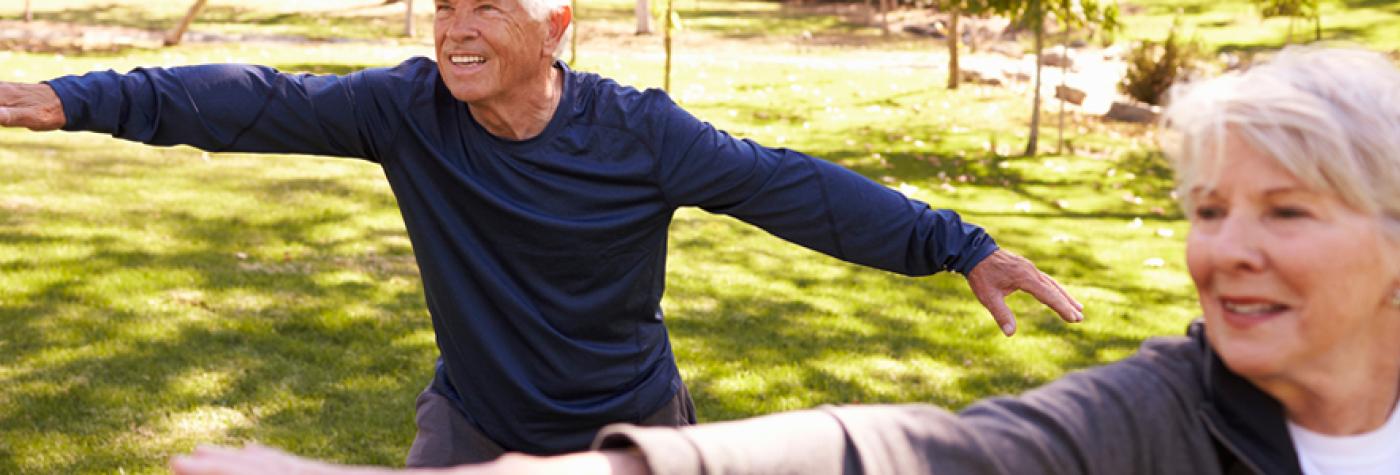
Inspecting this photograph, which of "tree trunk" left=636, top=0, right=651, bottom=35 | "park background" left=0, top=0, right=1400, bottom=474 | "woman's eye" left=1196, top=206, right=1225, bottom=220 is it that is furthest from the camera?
"tree trunk" left=636, top=0, right=651, bottom=35

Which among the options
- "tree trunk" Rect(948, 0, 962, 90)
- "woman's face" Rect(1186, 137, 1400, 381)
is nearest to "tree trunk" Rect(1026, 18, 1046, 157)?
"tree trunk" Rect(948, 0, 962, 90)

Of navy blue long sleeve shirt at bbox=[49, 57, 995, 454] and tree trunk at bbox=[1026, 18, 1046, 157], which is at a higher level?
navy blue long sleeve shirt at bbox=[49, 57, 995, 454]

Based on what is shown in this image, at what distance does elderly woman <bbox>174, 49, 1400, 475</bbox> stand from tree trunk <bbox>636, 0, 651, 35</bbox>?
2619cm

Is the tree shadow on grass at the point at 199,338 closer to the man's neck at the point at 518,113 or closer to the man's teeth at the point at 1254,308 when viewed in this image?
the man's neck at the point at 518,113

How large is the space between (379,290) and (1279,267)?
284 inches

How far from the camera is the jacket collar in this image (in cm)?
214

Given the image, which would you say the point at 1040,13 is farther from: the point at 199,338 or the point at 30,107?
Answer: the point at 30,107

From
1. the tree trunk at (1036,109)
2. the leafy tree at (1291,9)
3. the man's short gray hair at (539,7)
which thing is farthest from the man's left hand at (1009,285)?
the leafy tree at (1291,9)

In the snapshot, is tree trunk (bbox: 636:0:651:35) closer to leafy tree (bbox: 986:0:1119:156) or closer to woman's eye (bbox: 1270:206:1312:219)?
leafy tree (bbox: 986:0:1119:156)

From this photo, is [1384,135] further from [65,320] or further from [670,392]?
[65,320]

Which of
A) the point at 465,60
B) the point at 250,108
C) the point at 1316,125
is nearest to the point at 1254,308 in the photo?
the point at 1316,125

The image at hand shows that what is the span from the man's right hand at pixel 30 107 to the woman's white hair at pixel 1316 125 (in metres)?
2.49

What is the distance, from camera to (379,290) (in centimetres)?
875

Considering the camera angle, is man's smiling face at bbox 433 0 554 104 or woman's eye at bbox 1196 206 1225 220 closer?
woman's eye at bbox 1196 206 1225 220
